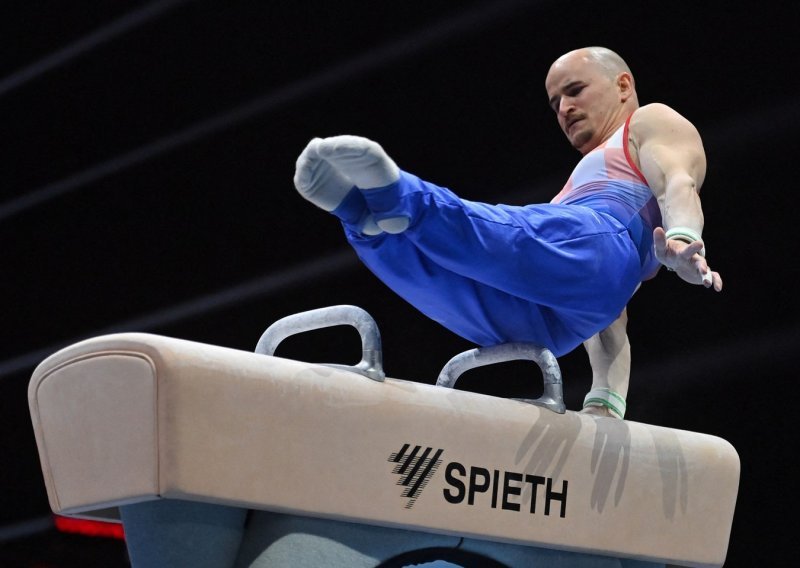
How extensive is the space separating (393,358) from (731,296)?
52.6 inches

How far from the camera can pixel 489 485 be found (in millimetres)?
2098

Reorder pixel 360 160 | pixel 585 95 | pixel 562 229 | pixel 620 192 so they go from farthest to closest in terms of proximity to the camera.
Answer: pixel 585 95, pixel 620 192, pixel 562 229, pixel 360 160

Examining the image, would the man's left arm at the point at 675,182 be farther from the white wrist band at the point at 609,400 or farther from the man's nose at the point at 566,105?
the white wrist band at the point at 609,400

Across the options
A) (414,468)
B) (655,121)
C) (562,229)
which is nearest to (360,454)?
(414,468)

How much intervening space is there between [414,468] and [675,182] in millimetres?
881

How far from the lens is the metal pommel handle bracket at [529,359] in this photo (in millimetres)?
2254

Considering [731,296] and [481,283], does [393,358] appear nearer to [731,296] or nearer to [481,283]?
[731,296]

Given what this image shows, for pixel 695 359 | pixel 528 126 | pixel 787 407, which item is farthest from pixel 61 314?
pixel 787 407

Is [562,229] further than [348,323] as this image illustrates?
Yes

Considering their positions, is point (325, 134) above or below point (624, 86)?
below

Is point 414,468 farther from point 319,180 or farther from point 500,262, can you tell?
point 319,180

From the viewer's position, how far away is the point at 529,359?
229 cm

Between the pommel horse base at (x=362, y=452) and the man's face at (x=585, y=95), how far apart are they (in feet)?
2.57

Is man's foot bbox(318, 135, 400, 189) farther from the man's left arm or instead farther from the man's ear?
the man's ear
